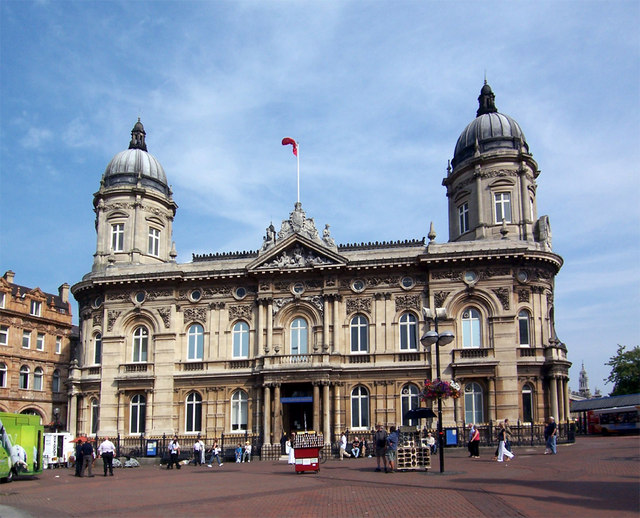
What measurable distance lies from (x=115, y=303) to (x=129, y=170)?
10892 millimetres

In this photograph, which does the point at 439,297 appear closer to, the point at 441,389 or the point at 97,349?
the point at 441,389

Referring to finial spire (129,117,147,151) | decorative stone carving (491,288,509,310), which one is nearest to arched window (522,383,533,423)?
decorative stone carving (491,288,509,310)

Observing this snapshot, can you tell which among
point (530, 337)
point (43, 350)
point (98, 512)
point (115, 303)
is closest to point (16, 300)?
point (43, 350)

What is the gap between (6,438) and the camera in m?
28.2

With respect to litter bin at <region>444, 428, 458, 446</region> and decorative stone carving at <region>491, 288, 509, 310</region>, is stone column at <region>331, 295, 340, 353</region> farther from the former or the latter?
decorative stone carving at <region>491, 288, 509, 310</region>

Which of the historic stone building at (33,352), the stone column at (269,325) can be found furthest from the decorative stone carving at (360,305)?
the historic stone building at (33,352)

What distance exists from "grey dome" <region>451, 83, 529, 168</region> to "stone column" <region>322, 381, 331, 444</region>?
776 inches

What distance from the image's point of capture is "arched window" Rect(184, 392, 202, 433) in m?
46.1

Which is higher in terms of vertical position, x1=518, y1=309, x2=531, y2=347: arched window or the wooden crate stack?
x1=518, y1=309, x2=531, y2=347: arched window

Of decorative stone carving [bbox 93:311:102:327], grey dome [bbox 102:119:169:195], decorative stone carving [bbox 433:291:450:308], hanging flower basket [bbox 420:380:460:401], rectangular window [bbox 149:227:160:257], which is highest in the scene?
grey dome [bbox 102:119:169:195]

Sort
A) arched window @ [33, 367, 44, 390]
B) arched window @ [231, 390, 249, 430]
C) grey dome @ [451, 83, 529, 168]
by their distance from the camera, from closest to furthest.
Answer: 1. arched window @ [231, 390, 249, 430]
2. grey dome @ [451, 83, 529, 168]
3. arched window @ [33, 367, 44, 390]

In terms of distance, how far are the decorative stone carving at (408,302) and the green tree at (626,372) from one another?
45307mm

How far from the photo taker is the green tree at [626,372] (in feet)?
258

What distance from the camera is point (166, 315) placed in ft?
156
